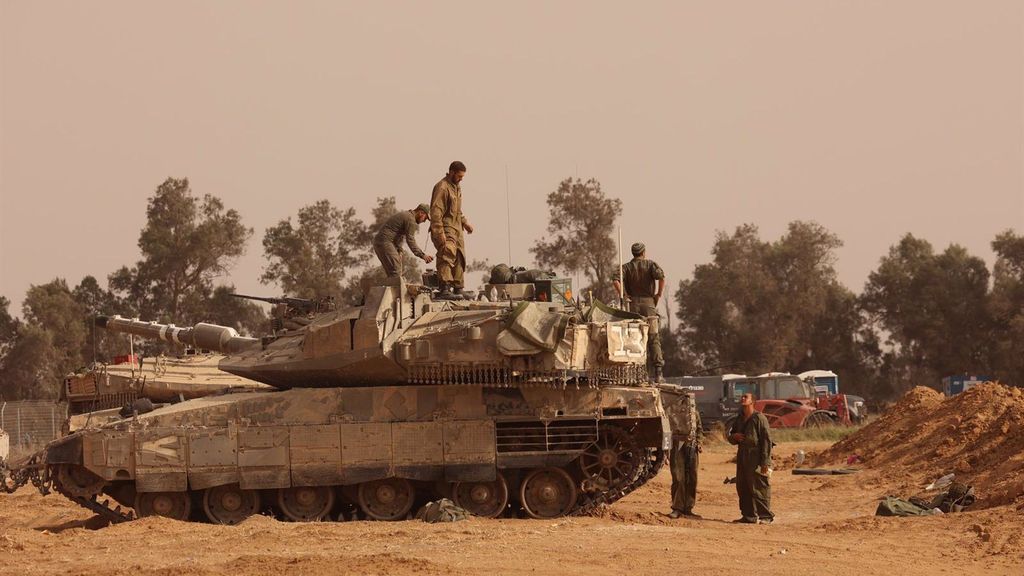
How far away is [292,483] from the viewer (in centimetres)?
1678

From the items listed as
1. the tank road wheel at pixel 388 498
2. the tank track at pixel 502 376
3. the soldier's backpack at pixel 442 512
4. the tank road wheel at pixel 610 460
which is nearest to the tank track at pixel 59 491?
the tank road wheel at pixel 388 498

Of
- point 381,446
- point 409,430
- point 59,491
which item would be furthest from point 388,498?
point 59,491

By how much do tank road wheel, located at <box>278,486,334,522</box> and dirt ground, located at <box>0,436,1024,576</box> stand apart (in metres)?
0.80

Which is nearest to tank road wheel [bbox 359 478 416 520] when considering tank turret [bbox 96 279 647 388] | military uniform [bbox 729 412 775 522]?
tank turret [bbox 96 279 647 388]

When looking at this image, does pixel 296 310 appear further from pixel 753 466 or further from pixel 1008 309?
pixel 1008 309

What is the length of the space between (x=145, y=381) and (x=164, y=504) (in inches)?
372

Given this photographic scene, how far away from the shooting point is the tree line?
52.6 m

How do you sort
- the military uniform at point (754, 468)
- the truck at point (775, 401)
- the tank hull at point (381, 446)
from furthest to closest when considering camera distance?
1. the truck at point (775, 401)
2. the military uniform at point (754, 468)
3. the tank hull at point (381, 446)

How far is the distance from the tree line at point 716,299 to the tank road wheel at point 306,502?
33.3 meters

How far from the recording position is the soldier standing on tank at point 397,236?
17.8 m

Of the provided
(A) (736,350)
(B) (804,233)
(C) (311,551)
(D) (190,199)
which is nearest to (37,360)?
(D) (190,199)

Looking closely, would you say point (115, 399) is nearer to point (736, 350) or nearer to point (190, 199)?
point (190, 199)

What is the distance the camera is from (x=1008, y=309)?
5603 cm

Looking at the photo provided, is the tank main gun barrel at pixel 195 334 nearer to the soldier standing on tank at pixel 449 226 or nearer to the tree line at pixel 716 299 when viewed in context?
the soldier standing on tank at pixel 449 226
